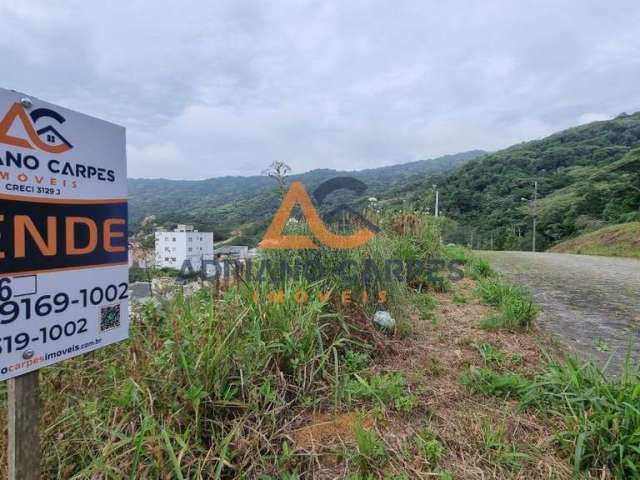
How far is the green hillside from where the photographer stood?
38.0 feet

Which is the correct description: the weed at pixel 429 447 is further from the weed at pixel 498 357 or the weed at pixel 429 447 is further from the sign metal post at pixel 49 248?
the sign metal post at pixel 49 248

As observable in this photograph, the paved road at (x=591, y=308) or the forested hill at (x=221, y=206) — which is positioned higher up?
the forested hill at (x=221, y=206)

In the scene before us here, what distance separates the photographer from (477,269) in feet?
Answer: 16.9

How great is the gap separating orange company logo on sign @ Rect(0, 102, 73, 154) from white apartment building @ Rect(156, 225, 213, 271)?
1065 mm

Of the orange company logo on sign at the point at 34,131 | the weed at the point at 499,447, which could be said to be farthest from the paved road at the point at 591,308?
the orange company logo on sign at the point at 34,131

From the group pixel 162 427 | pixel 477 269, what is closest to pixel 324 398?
pixel 162 427

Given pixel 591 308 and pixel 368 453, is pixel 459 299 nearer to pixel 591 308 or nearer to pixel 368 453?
pixel 591 308

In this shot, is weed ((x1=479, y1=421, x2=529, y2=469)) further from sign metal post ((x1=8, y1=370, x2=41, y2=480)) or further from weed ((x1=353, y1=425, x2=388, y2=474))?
sign metal post ((x1=8, y1=370, x2=41, y2=480))

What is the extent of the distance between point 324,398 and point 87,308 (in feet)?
3.92

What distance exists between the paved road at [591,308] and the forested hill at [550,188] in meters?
7.38

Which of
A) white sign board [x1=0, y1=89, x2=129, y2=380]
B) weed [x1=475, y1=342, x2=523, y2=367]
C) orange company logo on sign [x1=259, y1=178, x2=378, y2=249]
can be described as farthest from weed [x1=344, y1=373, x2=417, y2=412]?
orange company logo on sign [x1=259, y1=178, x2=378, y2=249]

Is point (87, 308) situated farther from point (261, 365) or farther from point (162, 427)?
point (261, 365)

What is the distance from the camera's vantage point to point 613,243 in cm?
1307

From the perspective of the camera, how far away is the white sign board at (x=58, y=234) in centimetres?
101
